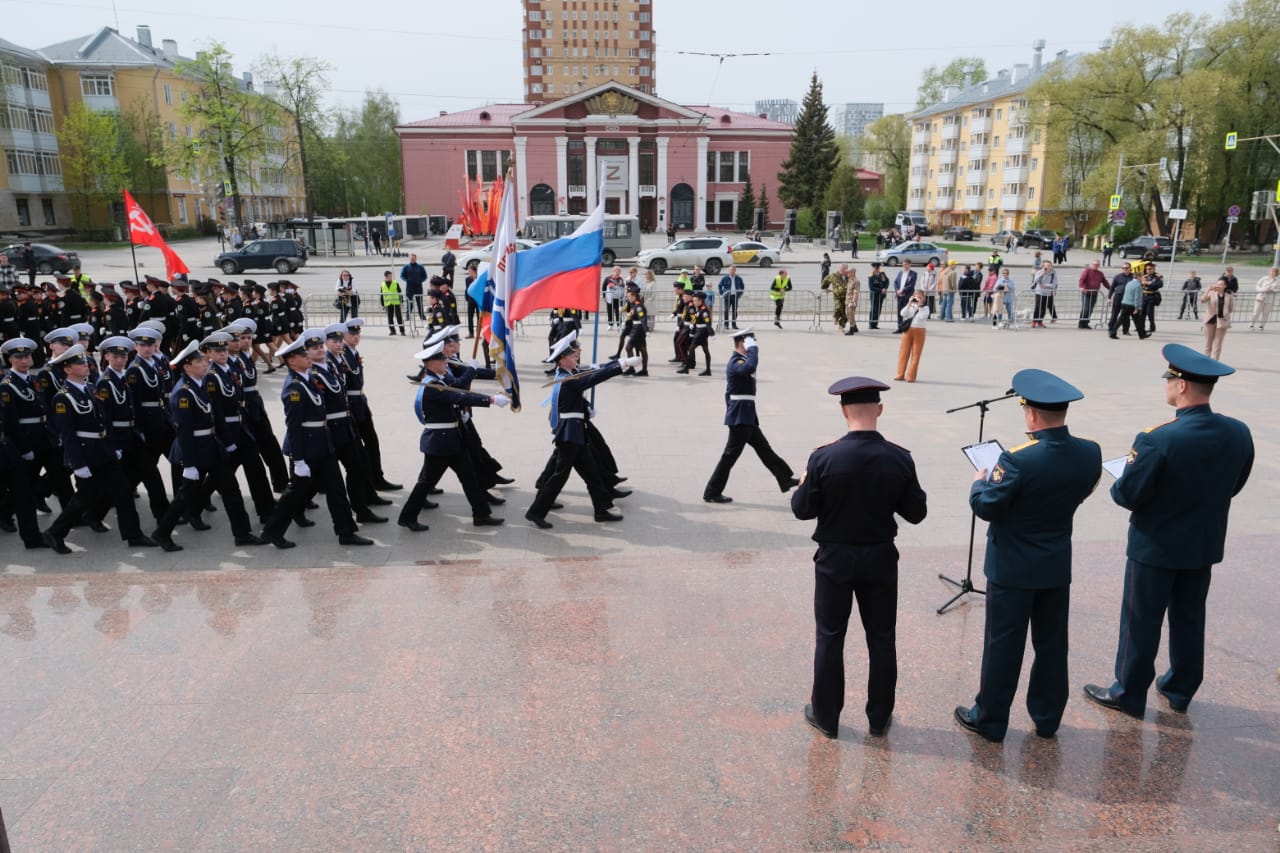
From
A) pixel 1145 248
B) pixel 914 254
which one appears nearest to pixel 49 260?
pixel 914 254

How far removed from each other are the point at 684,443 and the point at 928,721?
6476mm

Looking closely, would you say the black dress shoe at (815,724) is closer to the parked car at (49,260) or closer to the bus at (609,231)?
the bus at (609,231)

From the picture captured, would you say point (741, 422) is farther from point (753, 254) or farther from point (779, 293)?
point (753, 254)

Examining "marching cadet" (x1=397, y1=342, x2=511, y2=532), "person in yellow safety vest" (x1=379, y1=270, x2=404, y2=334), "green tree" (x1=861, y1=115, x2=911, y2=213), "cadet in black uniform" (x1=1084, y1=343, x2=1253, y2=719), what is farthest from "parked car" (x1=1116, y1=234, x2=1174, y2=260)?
"cadet in black uniform" (x1=1084, y1=343, x2=1253, y2=719)

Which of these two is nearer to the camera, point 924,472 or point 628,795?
point 628,795

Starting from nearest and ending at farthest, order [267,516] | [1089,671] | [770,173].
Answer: [1089,671]
[267,516]
[770,173]

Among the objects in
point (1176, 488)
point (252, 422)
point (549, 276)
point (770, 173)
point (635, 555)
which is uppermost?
point (770, 173)

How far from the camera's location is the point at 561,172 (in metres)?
71.6

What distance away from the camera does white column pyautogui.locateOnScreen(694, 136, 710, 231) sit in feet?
237

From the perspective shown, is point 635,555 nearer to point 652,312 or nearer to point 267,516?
point 267,516

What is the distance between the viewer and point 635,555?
7504mm

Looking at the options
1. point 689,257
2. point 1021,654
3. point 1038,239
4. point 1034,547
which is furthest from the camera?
point 1038,239

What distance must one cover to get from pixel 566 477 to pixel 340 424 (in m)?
2.12

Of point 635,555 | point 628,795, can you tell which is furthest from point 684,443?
point 628,795
